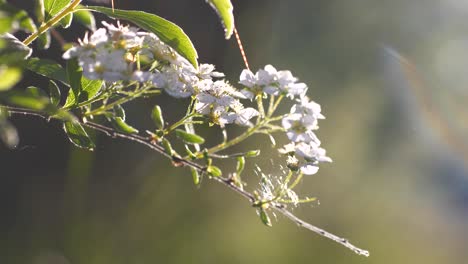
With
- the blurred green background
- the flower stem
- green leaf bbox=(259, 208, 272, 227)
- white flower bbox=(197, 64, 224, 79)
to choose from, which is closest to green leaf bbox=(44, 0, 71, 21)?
the flower stem

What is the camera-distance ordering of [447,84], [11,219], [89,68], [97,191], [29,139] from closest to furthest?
[89,68] < [29,139] < [11,219] < [97,191] < [447,84]

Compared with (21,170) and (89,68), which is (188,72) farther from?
(21,170)

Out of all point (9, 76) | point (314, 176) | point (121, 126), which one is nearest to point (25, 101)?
point (9, 76)

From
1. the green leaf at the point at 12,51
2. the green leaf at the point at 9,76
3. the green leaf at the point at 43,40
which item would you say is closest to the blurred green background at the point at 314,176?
the green leaf at the point at 43,40

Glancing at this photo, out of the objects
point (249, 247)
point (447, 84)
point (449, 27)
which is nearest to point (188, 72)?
point (249, 247)

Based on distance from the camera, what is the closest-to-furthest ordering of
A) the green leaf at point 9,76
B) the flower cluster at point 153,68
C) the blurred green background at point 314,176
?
the green leaf at point 9,76, the flower cluster at point 153,68, the blurred green background at point 314,176

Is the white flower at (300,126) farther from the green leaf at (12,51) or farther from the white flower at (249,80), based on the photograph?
the green leaf at (12,51)

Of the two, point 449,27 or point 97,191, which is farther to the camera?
point 449,27
